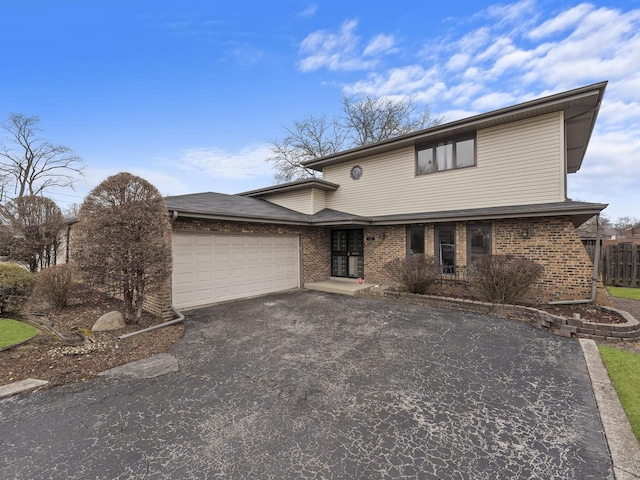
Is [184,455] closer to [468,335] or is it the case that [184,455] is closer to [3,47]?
[468,335]

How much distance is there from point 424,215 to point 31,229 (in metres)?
14.7

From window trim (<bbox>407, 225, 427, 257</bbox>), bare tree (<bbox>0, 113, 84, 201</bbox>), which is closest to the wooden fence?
window trim (<bbox>407, 225, 427, 257</bbox>)

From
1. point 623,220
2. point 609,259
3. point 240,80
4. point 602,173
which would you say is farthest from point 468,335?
point 623,220

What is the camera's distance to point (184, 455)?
8.23 ft

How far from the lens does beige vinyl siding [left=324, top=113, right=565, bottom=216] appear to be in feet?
25.8

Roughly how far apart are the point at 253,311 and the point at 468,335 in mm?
5170

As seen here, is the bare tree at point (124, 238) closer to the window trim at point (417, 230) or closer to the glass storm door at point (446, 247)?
the window trim at point (417, 230)

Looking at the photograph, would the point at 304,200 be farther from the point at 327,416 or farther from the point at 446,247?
the point at 327,416

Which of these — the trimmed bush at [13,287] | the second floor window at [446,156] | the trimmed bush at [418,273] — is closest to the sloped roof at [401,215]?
the trimmed bush at [418,273]

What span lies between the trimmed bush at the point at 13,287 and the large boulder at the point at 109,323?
10.1 feet

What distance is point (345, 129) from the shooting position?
2278 centimetres

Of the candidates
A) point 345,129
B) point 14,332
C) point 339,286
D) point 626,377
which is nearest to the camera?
point 626,377

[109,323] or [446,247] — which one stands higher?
[446,247]

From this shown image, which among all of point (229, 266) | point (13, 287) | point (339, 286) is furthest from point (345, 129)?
point (13, 287)
